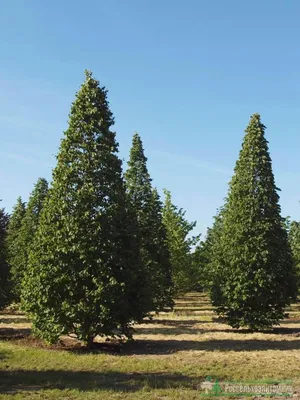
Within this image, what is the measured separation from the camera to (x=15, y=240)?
141 feet

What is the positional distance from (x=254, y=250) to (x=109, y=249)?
404 inches

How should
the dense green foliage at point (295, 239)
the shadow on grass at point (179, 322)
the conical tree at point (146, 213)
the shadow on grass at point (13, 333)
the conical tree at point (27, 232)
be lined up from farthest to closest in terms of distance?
the dense green foliage at point (295, 239) < the conical tree at point (27, 232) < the conical tree at point (146, 213) < the shadow on grass at point (179, 322) < the shadow on grass at point (13, 333)

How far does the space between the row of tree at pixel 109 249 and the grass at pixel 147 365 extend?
1812mm

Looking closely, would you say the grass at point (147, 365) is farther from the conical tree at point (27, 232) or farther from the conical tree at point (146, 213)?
the conical tree at point (27, 232)

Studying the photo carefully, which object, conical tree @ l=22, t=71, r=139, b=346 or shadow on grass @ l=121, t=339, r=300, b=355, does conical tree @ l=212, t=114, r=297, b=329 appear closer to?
shadow on grass @ l=121, t=339, r=300, b=355

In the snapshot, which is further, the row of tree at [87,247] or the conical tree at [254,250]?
the conical tree at [254,250]

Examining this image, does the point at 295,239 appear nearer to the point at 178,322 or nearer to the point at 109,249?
the point at 178,322

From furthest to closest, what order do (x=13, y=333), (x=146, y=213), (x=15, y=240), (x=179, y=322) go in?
1. (x=15, y=240)
2. (x=146, y=213)
3. (x=179, y=322)
4. (x=13, y=333)

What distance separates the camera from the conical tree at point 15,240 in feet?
126

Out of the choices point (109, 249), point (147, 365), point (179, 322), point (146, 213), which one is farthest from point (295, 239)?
point (147, 365)

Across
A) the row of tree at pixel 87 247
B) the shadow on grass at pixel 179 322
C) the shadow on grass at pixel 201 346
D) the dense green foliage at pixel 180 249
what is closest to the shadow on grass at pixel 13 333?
the row of tree at pixel 87 247

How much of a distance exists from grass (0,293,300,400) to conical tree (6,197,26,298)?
16.4m

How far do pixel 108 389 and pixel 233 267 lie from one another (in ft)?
50.7

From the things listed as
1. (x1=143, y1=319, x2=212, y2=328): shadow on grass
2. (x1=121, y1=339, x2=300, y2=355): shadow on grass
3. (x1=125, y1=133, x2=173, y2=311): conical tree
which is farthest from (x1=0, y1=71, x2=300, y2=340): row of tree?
(x1=125, y1=133, x2=173, y2=311): conical tree
